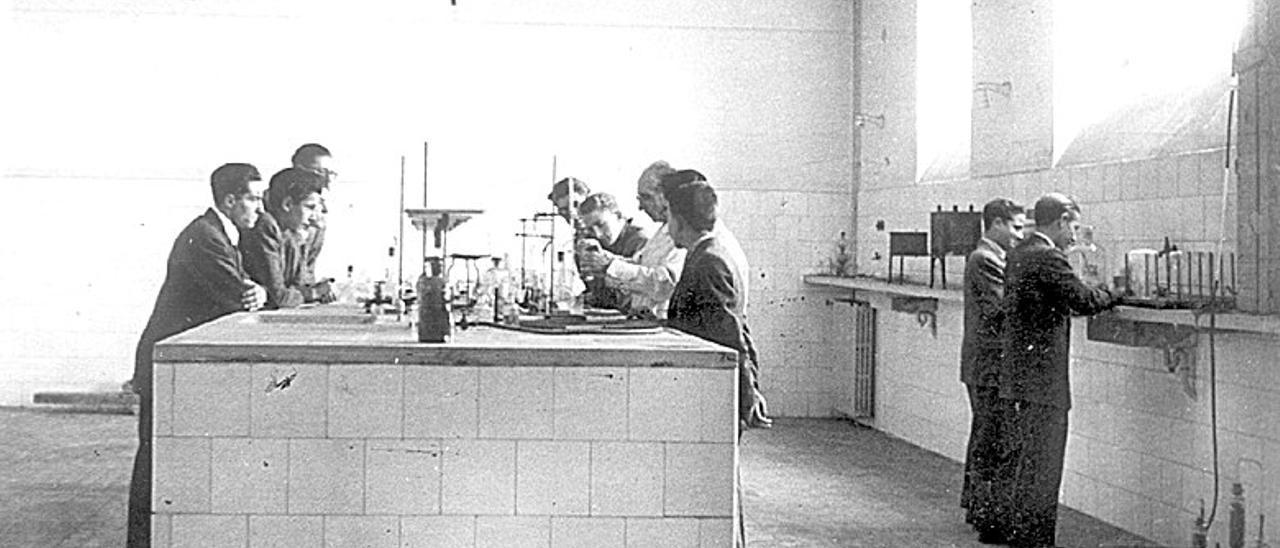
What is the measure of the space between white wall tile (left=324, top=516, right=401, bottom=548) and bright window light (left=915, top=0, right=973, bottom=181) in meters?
5.91

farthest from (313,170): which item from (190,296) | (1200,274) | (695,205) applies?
(1200,274)

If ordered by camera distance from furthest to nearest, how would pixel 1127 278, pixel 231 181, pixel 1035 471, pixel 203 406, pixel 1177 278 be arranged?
pixel 1127 278 < pixel 1035 471 < pixel 1177 278 < pixel 231 181 < pixel 203 406

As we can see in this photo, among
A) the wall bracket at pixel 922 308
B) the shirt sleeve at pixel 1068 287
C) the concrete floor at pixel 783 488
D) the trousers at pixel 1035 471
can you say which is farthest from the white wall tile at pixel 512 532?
the wall bracket at pixel 922 308

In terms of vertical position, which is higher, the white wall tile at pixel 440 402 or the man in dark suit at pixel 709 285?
the man in dark suit at pixel 709 285

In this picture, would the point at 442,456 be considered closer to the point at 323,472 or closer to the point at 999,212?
the point at 323,472

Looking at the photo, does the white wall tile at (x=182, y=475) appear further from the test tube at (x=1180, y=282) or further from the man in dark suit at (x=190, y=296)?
the test tube at (x=1180, y=282)

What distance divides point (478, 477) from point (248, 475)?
1.64 feet

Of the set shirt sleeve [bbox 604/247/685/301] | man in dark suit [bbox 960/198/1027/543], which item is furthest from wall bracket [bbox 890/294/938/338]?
shirt sleeve [bbox 604/247/685/301]

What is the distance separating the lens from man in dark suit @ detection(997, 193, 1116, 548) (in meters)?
5.68

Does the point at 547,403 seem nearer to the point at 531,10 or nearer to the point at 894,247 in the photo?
the point at 894,247

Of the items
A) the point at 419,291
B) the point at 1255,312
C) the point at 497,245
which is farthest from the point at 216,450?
the point at 497,245

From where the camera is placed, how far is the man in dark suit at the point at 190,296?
5.10 m

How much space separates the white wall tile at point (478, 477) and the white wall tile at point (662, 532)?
0.27 meters

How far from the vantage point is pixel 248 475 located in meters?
3.52
